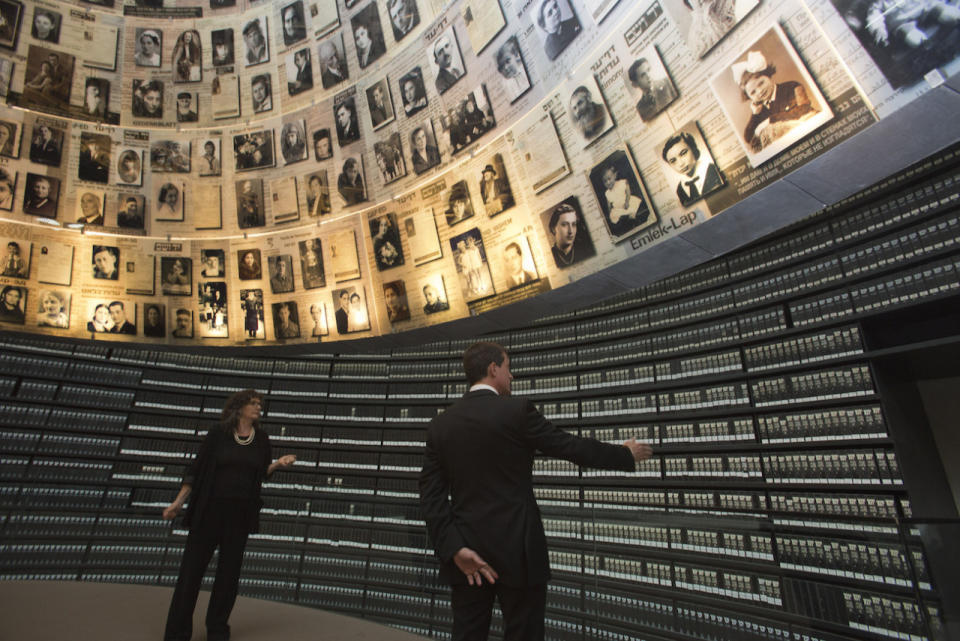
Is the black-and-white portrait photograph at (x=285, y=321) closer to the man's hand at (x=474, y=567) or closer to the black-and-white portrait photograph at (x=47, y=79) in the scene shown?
the black-and-white portrait photograph at (x=47, y=79)

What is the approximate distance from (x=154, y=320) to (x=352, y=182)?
2367mm

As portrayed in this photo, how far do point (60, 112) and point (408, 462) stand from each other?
4503mm

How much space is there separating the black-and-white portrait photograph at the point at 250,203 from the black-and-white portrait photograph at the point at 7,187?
1823 millimetres

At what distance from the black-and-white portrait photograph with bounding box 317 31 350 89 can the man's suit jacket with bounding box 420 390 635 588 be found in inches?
150

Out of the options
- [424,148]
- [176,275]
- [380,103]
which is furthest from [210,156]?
[424,148]

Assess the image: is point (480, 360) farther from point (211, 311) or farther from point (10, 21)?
point (10, 21)


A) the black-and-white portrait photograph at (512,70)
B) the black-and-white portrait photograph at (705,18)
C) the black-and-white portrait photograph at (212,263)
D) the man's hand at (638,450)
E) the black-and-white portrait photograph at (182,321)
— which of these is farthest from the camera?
the black-and-white portrait photograph at (182,321)

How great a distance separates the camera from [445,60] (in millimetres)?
3811

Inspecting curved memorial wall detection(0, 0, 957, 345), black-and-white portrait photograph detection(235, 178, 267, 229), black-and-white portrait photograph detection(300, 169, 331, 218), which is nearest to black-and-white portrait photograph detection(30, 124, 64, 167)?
curved memorial wall detection(0, 0, 957, 345)

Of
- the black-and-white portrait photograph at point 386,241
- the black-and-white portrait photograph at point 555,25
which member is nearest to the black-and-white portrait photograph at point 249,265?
the black-and-white portrait photograph at point 386,241

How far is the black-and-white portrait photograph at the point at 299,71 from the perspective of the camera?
4543mm

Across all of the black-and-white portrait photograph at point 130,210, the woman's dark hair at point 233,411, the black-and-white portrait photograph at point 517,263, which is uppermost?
the black-and-white portrait photograph at point 130,210

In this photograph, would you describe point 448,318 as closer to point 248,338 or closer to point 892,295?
point 248,338

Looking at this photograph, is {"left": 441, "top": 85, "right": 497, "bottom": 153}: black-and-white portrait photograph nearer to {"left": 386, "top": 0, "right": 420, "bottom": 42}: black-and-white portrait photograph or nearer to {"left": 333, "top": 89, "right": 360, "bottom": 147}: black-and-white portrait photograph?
{"left": 386, "top": 0, "right": 420, "bottom": 42}: black-and-white portrait photograph
